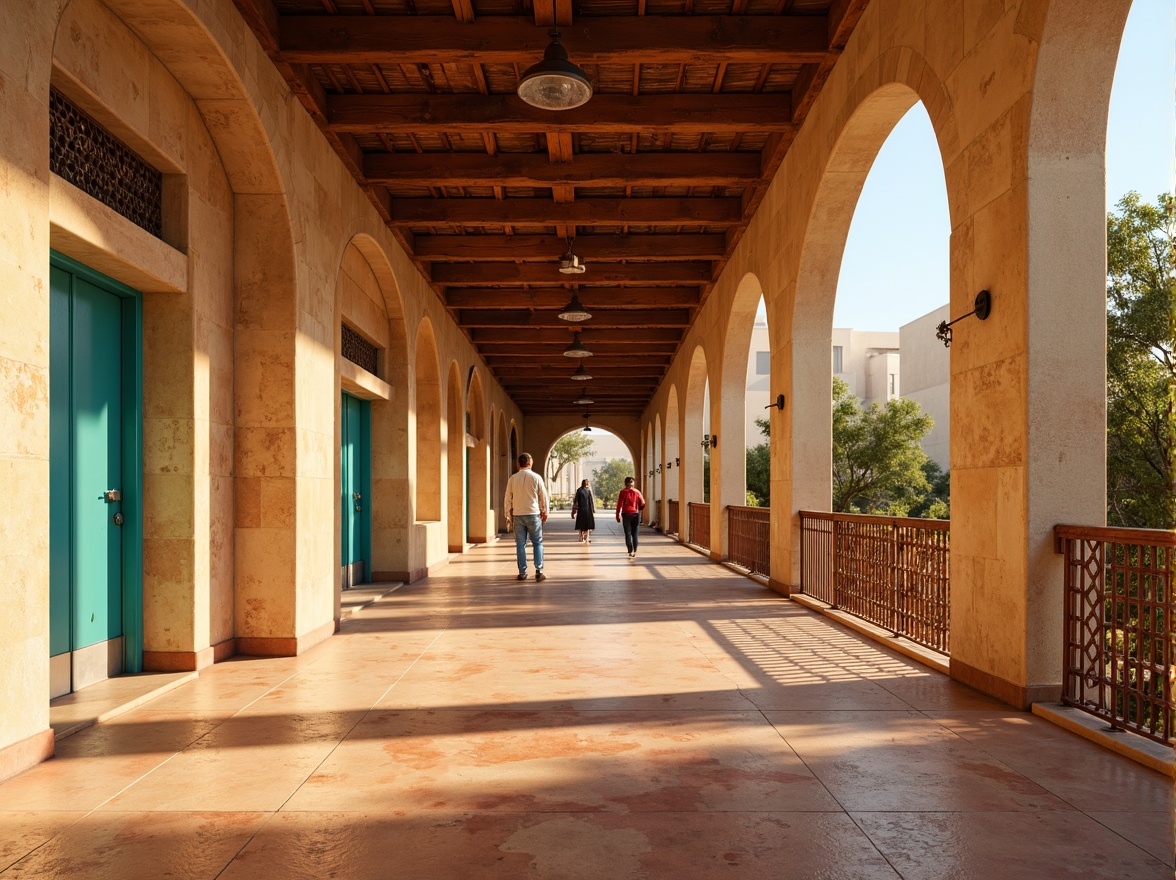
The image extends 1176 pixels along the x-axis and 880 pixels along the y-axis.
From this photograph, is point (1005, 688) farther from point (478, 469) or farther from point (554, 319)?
point (478, 469)

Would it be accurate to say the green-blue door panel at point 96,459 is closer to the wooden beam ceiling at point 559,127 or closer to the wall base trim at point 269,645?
the wall base trim at point 269,645

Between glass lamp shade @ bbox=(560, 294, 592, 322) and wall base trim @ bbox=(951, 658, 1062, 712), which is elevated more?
glass lamp shade @ bbox=(560, 294, 592, 322)

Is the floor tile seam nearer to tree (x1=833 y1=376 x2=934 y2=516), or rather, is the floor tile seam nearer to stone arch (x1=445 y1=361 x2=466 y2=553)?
stone arch (x1=445 y1=361 x2=466 y2=553)

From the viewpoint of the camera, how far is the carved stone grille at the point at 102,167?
4.29 m

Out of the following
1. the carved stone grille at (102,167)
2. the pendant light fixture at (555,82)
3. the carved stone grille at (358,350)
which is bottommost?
the carved stone grille at (358,350)

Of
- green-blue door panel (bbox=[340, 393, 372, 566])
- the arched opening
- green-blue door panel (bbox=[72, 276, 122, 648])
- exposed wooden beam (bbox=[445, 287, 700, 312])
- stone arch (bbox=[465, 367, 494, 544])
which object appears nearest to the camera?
green-blue door panel (bbox=[72, 276, 122, 648])

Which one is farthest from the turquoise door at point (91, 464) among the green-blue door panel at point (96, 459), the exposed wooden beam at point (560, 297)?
the exposed wooden beam at point (560, 297)

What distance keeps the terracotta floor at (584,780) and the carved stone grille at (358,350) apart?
3.76 meters

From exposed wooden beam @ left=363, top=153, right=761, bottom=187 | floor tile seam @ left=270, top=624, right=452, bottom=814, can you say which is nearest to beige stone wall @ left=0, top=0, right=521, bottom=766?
floor tile seam @ left=270, top=624, right=452, bottom=814

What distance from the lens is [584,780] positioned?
3312 mm

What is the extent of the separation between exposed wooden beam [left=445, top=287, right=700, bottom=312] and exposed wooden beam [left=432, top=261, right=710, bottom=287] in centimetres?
103

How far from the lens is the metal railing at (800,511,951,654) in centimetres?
554

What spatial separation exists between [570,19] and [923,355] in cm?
3484

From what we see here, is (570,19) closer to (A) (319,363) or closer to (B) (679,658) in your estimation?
(A) (319,363)
